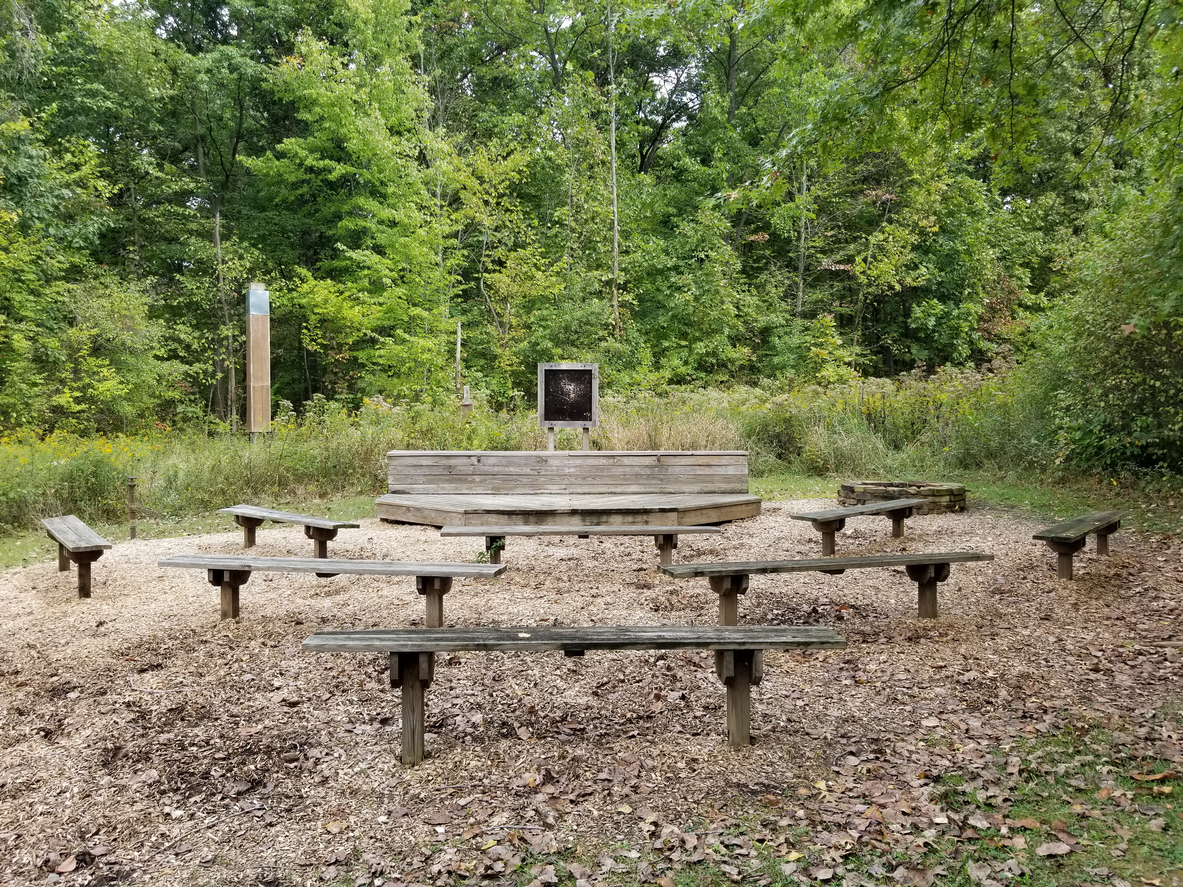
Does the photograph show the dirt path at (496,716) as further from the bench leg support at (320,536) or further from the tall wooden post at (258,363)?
the tall wooden post at (258,363)

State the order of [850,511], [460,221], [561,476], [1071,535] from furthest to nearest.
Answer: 1. [460,221]
2. [561,476]
3. [850,511]
4. [1071,535]

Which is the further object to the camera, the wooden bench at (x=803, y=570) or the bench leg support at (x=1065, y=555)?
the bench leg support at (x=1065, y=555)

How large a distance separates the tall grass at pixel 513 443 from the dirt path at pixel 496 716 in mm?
3362

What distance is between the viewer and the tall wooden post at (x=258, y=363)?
33.3 ft

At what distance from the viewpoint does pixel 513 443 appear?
423 inches

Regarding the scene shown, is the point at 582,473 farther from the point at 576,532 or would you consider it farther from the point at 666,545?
the point at 666,545

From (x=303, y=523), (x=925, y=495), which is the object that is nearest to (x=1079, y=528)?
(x=925, y=495)

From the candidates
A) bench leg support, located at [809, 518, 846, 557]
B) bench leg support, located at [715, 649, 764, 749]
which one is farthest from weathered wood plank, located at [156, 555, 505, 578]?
bench leg support, located at [809, 518, 846, 557]

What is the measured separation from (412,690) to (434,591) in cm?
129

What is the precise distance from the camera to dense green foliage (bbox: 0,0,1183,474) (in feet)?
48.7

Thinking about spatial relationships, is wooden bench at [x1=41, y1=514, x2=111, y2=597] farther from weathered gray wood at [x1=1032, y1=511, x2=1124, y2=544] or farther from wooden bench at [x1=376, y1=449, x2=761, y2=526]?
weathered gray wood at [x1=1032, y1=511, x2=1124, y2=544]

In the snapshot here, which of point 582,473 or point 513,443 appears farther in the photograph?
point 513,443

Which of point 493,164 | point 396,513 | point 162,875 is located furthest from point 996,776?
point 493,164

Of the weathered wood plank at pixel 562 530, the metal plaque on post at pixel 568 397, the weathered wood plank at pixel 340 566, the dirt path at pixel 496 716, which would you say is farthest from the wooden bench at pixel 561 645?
the metal plaque on post at pixel 568 397
